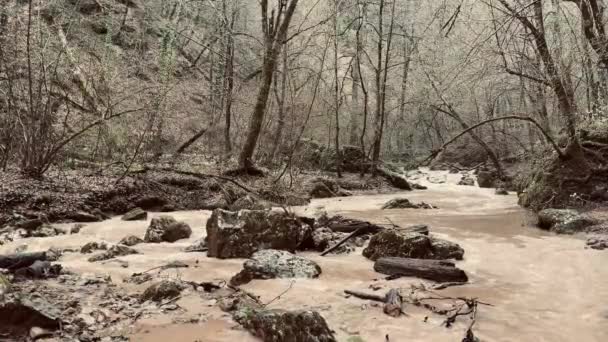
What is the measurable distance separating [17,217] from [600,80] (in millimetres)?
12508

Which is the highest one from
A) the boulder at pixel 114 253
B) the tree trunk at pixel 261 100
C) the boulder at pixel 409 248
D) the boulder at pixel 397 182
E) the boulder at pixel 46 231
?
the tree trunk at pixel 261 100

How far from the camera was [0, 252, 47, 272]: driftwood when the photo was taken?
16.6 feet

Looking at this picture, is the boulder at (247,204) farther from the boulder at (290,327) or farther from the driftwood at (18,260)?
the boulder at (290,327)

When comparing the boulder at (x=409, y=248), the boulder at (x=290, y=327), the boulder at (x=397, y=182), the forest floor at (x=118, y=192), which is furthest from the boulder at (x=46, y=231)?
the boulder at (x=397, y=182)

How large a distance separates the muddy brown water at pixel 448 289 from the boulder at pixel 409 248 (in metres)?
0.23

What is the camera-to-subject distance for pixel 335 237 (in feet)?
25.9

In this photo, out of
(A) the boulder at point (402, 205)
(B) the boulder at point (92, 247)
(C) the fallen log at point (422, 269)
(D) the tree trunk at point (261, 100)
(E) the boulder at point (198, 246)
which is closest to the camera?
(C) the fallen log at point (422, 269)

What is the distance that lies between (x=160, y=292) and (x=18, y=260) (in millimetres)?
1705

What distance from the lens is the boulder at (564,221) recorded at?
8688 mm

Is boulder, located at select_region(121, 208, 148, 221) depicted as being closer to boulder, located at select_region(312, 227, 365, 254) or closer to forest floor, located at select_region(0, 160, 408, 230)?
forest floor, located at select_region(0, 160, 408, 230)

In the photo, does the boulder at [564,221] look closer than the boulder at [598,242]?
No

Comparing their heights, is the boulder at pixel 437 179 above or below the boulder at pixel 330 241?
above

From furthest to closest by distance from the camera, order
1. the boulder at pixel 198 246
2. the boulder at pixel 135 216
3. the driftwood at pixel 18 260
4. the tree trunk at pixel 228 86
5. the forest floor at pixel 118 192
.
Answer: the tree trunk at pixel 228 86, the boulder at pixel 135 216, the forest floor at pixel 118 192, the boulder at pixel 198 246, the driftwood at pixel 18 260

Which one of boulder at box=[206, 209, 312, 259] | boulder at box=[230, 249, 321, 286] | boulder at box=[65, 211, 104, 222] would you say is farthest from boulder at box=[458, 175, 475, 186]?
boulder at box=[230, 249, 321, 286]
